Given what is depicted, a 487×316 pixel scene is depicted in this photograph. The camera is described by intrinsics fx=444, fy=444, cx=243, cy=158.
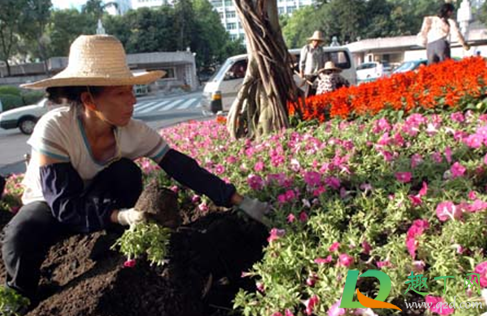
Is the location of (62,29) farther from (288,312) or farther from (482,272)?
(482,272)

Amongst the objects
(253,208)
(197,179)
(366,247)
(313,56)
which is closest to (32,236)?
(197,179)

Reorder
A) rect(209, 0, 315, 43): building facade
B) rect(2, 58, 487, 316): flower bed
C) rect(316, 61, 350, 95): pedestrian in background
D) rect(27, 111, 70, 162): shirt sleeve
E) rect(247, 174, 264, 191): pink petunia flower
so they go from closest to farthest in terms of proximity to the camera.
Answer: rect(2, 58, 487, 316): flower bed
rect(27, 111, 70, 162): shirt sleeve
rect(247, 174, 264, 191): pink petunia flower
rect(316, 61, 350, 95): pedestrian in background
rect(209, 0, 315, 43): building facade

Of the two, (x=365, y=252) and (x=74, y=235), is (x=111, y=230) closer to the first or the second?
(x=74, y=235)

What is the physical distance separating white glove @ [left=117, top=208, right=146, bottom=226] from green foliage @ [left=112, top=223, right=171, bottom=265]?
0.02m

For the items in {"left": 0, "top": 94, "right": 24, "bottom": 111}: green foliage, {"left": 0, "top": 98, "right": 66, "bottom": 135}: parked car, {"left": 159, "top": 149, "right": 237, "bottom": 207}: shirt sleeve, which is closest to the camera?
{"left": 159, "top": 149, "right": 237, "bottom": 207}: shirt sleeve

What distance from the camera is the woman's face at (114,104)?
1910 millimetres

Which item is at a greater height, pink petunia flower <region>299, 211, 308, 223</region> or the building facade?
the building facade

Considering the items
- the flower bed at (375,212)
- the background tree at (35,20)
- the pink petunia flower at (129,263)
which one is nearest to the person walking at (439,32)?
the flower bed at (375,212)

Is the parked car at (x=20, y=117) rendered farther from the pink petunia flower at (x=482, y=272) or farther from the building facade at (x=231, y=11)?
the building facade at (x=231, y=11)

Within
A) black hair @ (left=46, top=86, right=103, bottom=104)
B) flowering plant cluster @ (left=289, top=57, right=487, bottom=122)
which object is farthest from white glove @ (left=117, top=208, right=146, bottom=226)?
flowering plant cluster @ (left=289, top=57, right=487, bottom=122)

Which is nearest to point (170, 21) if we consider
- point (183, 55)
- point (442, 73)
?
point (183, 55)

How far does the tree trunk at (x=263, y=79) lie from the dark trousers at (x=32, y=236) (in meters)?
2.05

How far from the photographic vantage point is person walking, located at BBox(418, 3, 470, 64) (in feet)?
21.2

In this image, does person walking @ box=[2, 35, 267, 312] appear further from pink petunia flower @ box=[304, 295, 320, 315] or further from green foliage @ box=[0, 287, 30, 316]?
pink petunia flower @ box=[304, 295, 320, 315]
